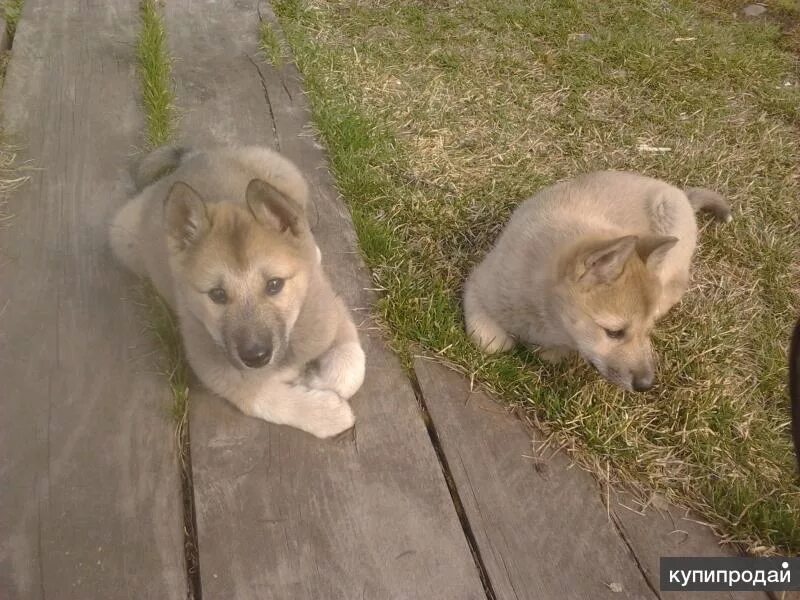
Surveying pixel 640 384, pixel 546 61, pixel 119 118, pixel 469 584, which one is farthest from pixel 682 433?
pixel 119 118

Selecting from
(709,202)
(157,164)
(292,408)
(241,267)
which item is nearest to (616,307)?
(709,202)

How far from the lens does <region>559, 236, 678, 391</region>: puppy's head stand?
9.01 feet

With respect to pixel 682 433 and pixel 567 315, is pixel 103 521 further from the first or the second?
pixel 682 433

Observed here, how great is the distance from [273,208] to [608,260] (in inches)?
55.6

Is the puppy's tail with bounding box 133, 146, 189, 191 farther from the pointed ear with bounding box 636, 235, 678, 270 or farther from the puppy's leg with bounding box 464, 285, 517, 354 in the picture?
the pointed ear with bounding box 636, 235, 678, 270

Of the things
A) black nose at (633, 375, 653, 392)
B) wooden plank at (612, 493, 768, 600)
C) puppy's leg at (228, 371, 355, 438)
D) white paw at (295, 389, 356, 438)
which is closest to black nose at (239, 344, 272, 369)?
puppy's leg at (228, 371, 355, 438)

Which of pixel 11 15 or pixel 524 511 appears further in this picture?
pixel 11 15

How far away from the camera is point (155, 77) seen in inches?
161

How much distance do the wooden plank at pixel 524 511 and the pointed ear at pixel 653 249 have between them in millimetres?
908

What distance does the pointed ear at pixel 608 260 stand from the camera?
2557mm

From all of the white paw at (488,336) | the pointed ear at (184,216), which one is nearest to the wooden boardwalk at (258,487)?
the white paw at (488,336)

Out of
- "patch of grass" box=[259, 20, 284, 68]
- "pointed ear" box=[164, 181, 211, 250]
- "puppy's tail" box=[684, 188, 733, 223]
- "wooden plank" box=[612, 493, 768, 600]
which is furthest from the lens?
"patch of grass" box=[259, 20, 284, 68]

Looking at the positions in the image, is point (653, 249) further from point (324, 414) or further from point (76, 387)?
point (76, 387)

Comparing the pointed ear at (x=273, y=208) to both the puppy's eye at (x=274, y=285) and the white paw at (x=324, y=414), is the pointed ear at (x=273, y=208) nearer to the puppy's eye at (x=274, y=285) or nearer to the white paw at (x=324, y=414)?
the puppy's eye at (x=274, y=285)
